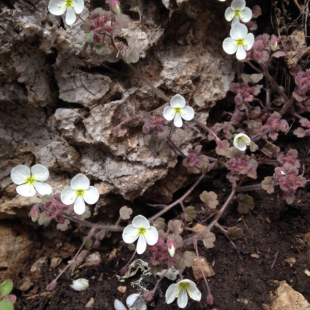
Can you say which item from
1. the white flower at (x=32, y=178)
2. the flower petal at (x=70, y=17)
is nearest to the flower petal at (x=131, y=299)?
the white flower at (x=32, y=178)

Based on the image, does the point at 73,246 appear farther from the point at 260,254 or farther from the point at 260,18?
the point at 260,18

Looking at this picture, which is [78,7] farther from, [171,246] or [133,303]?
[133,303]

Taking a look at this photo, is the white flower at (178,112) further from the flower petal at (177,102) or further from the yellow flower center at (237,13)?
the yellow flower center at (237,13)

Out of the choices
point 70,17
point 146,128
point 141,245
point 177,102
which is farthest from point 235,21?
point 141,245

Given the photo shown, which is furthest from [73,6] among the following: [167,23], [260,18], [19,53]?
[260,18]

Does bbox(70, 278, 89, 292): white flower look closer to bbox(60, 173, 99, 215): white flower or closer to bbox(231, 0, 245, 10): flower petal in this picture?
bbox(60, 173, 99, 215): white flower

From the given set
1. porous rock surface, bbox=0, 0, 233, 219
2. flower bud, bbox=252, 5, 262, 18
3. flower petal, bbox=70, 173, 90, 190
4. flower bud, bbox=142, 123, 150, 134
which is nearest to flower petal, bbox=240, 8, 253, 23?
flower bud, bbox=252, 5, 262, 18
